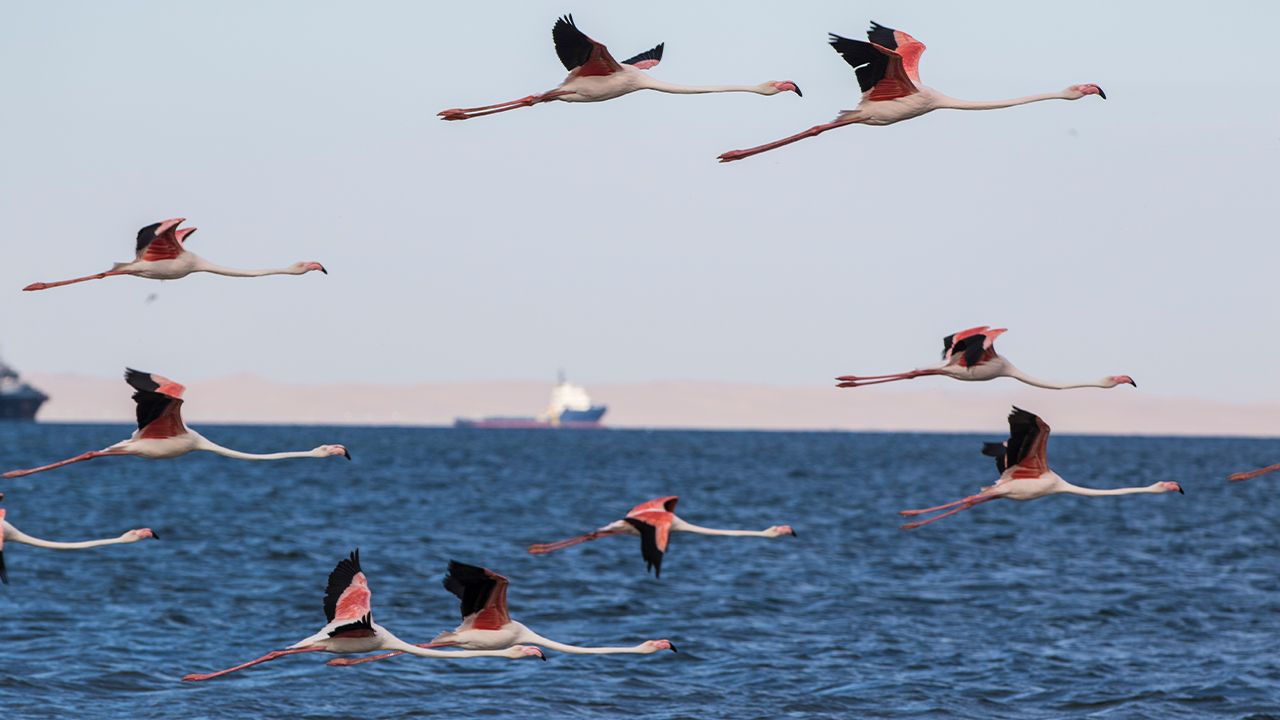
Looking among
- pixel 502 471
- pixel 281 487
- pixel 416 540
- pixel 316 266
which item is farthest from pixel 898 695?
pixel 502 471

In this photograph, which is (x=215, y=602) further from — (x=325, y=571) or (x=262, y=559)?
(x=262, y=559)

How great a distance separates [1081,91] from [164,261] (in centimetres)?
849

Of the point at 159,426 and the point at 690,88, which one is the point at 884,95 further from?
the point at 159,426

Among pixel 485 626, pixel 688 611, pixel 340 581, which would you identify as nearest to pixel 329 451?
pixel 340 581

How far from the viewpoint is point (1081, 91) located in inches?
592

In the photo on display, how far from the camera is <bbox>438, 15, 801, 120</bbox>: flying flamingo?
557 inches

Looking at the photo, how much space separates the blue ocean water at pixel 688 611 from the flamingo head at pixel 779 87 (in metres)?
11.2

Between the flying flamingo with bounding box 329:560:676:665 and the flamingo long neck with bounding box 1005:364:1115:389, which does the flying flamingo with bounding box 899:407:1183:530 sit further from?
the flying flamingo with bounding box 329:560:676:665

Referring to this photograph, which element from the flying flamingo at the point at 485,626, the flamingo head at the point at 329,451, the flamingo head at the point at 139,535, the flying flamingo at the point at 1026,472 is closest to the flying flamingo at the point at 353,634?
the flying flamingo at the point at 485,626

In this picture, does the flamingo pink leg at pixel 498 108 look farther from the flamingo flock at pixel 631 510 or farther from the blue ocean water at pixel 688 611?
the blue ocean water at pixel 688 611

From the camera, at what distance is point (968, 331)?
15.0 metres

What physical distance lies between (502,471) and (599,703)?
89.3 m

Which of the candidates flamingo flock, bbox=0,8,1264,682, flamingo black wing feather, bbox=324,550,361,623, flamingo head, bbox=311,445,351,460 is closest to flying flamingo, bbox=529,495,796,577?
flamingo flock, bbox=0,8,1264,682

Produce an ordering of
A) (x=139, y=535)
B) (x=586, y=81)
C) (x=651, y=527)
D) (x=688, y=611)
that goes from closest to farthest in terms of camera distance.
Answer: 1. (x=651, y=527)
2. (x=586, y=81)
3. (x=139, y=535)
4. (x=688, y=611)
